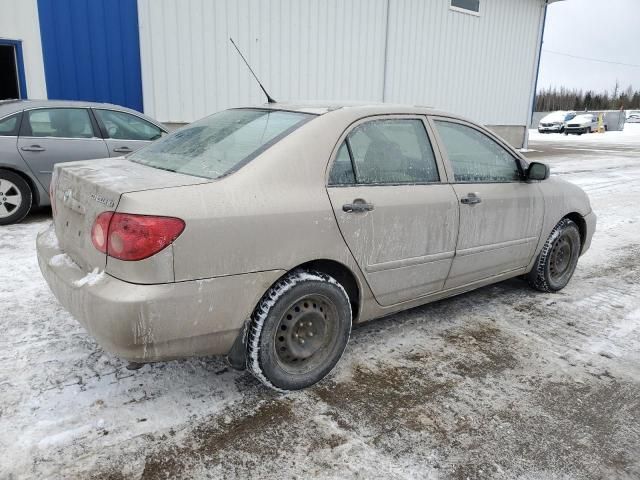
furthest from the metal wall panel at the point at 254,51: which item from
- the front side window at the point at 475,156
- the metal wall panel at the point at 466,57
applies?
the front side window at the point at 475,156

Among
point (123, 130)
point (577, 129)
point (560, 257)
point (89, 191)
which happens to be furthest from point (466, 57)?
point (577, 129)

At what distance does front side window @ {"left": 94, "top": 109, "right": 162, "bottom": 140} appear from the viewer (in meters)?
6.65

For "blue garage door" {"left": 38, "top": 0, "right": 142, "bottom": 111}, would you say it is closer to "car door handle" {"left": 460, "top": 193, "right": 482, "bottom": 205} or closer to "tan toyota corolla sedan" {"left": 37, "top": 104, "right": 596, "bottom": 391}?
"tan toyota corolla sedan" {"left": 37, "top": 104, "right": 596, "bottom": 391}

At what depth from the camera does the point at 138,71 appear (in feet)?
31.7

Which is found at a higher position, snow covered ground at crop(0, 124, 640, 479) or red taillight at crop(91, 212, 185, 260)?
red taillight at crop(91, 212, 185, 260)

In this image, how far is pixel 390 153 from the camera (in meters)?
3.18

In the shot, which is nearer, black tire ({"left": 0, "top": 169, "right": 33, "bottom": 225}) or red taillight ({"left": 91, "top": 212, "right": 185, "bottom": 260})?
red taillight ({"left": 91, "top": 212, "right": 185, "bottom": 260})

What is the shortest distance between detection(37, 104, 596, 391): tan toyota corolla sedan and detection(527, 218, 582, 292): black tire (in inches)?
23.7

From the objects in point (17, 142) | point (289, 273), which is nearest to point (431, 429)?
point (289, 273)

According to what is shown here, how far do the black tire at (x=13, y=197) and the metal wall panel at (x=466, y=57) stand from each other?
961 centimetres

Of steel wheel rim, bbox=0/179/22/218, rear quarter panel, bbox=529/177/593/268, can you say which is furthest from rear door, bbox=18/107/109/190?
rear quarter panel, bbox=529/177/593/268

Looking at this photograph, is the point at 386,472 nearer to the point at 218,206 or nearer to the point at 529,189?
the point at 218,206

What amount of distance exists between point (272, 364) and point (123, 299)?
0.84 meters

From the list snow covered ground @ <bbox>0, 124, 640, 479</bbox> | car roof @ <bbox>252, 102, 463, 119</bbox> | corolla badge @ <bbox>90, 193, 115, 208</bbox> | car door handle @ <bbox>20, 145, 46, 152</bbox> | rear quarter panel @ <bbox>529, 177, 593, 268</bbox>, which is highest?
car roof @ <bbox>252, 102, 463, 119</bbox>
